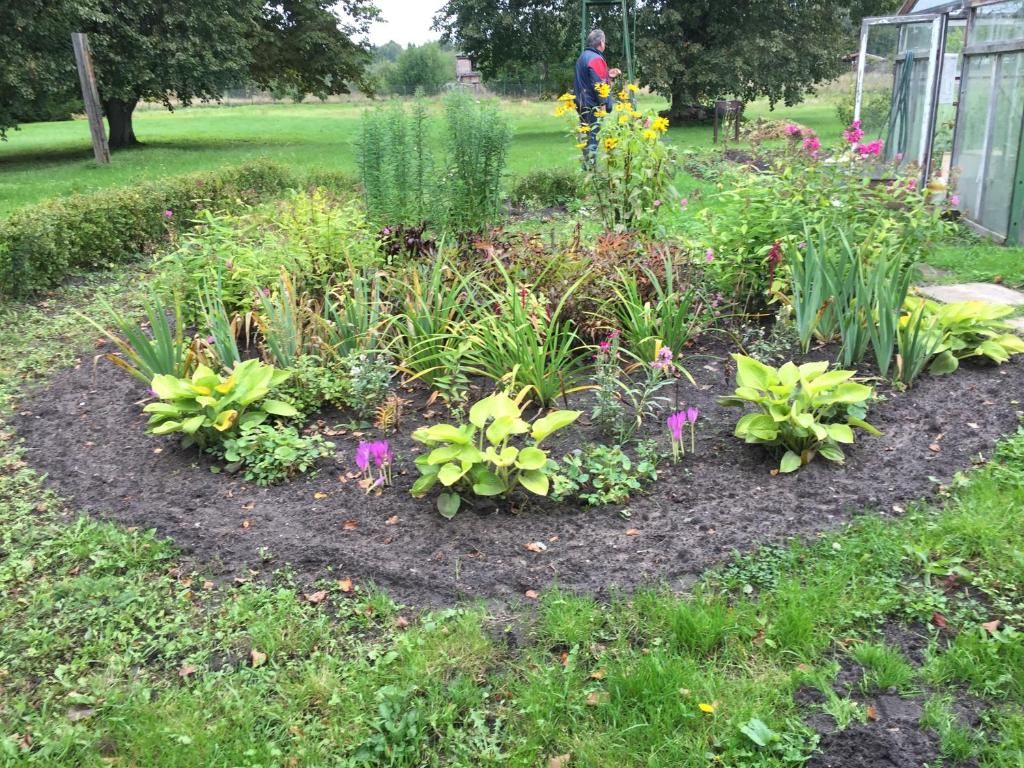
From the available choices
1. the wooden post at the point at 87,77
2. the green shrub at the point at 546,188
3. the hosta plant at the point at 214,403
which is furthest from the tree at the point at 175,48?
the hosta plant at the point at 214,403

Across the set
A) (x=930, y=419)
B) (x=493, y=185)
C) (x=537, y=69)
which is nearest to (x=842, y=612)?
(x=930, y=419)

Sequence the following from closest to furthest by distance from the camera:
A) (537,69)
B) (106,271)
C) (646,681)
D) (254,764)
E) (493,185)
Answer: (254,764) → (646,681) → (493,185) → (106,271) → (537,69)

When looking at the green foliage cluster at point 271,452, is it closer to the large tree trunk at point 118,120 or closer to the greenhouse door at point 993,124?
the greenhouse door at point 993,124

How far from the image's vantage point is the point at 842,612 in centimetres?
246

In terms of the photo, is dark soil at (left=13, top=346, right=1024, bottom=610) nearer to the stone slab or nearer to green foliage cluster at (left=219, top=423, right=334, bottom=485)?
green foliage cluster at (left=219, top=423, right=334, bottom=485)

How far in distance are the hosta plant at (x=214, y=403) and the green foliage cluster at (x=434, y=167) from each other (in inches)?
91.6

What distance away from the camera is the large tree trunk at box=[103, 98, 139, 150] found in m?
18.7

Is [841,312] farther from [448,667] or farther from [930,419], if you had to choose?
[448,667]

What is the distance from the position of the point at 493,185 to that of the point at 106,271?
3932mm

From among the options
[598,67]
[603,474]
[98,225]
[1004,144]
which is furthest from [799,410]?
[598,67]

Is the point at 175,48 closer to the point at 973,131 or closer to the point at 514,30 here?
the point at 514,30

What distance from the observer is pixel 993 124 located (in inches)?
309

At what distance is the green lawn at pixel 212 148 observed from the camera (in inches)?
511

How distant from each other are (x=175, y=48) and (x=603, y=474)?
17.3 m
